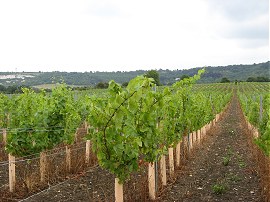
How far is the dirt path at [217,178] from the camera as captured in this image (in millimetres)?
6645

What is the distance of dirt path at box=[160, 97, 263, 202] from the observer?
Answer: 664 cm

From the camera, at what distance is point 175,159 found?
9297 mm

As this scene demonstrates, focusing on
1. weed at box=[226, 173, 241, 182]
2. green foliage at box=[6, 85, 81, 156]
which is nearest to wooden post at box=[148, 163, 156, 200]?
weed at box=[226, 173, 241, 182]

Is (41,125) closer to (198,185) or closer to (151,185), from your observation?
(151,185)

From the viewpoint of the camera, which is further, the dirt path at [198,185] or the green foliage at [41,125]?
the green foliage at [41,125]

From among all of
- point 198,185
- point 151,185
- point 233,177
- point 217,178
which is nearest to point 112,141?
point 151,185

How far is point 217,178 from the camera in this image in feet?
26.3

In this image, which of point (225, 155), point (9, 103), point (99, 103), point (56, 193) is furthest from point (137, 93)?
point (9, 103)

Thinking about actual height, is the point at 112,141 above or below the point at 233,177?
above

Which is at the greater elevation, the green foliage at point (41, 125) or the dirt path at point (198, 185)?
the green foliage at point (41, 125)

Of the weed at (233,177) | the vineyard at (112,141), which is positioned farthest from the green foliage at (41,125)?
the weed at (233,177)

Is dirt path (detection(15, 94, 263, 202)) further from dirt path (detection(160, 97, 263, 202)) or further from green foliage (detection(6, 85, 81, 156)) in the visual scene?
green foliage (detection(6, 85, 81, 156))

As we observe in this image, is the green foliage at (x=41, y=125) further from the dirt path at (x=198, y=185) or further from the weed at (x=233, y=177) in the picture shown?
the weed at (x=233, y=177)

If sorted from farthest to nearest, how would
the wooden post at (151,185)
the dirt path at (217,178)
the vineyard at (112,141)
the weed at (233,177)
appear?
the weed at (233,177), the dirt path at (217,178), the wooden post at (151,185), the vineyard at (112,141)
